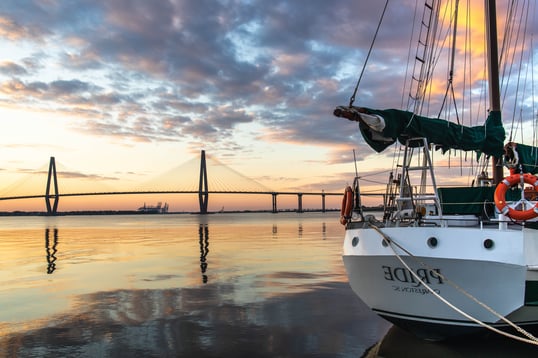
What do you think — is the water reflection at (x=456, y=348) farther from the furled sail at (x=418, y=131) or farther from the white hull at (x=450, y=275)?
the furled sail at (x=418, y=131)

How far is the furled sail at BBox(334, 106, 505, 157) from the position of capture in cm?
927

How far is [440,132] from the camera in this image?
1015cm

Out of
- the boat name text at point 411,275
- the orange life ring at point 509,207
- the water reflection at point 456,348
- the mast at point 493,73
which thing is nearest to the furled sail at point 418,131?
the mast at point 493,73

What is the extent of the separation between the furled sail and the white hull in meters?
2.16

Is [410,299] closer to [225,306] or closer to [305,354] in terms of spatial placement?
[305,354]

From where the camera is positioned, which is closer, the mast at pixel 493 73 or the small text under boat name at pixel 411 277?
the small text under boat name at pixel 411 277

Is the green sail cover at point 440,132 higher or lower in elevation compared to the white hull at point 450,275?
higher

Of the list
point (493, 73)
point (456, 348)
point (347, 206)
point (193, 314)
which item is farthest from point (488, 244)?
point (193, 314)

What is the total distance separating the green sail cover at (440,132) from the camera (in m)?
9.45

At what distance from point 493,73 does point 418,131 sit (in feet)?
12.4

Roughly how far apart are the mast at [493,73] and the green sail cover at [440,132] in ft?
Result: 1.02

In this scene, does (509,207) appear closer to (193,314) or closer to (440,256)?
(440,256)

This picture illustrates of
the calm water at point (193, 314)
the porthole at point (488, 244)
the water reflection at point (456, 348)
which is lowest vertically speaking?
the water reflection at point (456, 348)

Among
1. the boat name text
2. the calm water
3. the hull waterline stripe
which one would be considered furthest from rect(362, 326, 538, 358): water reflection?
the boat name text
